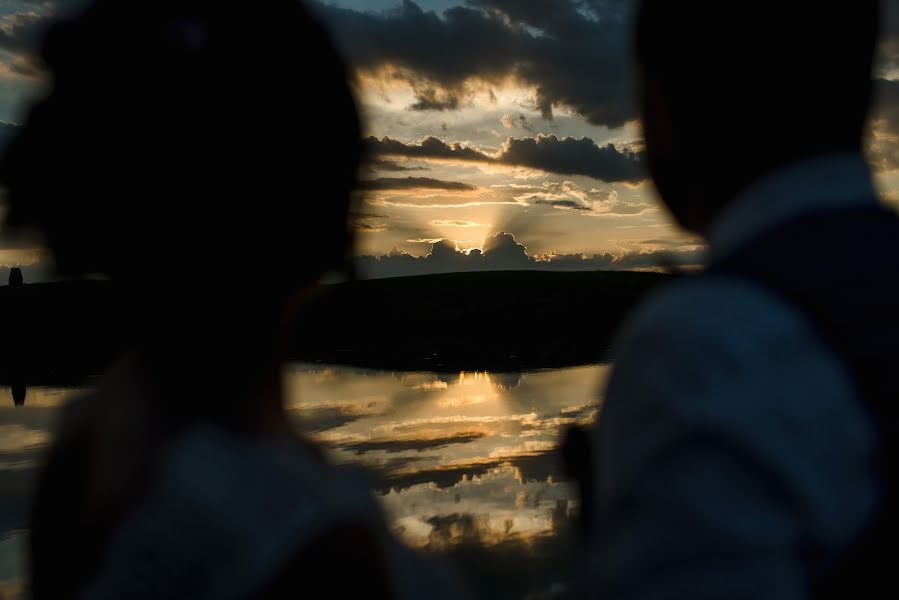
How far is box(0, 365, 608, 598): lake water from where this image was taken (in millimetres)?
3963

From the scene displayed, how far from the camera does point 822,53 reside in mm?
1066

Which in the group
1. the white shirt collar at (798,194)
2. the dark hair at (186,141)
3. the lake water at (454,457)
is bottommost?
the lake water at (454,457)

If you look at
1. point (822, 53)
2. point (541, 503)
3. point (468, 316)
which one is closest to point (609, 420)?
point (822, 53)

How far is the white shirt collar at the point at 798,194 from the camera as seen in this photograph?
105cm

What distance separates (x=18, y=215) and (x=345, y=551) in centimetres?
74

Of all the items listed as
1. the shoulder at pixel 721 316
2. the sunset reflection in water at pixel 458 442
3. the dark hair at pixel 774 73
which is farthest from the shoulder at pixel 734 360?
the sunset reflection in water at pixel 458 442

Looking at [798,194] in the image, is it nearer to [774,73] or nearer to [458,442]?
[774,73]

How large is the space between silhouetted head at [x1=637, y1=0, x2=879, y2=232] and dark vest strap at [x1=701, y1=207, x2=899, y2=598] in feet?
0.41

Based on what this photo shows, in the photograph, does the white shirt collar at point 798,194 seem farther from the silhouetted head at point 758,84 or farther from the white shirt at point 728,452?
the white shirt at point 728,452

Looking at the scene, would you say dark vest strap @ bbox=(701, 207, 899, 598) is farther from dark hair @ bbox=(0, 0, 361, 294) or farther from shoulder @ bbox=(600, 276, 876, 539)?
dark hair @ bbox=(0, 0, 361, 294)

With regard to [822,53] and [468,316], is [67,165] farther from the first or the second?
[468,316]

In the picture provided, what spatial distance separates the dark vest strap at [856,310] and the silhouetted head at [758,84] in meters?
0.13

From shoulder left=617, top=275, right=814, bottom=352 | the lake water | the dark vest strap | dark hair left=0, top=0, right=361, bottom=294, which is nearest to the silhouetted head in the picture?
the dark vest strap

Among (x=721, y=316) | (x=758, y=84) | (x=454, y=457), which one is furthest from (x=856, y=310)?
(x=454, y=457)
